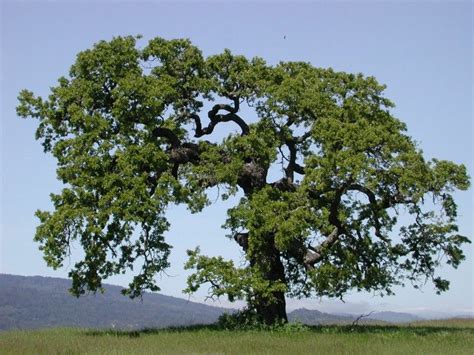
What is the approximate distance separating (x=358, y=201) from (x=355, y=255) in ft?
8.94

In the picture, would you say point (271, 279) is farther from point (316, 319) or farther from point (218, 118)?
point (316, 319)

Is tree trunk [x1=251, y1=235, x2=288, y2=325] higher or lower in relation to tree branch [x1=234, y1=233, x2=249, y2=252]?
lower

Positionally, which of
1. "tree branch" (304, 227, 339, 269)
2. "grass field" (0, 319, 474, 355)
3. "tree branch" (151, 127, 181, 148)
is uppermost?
"tree branch" (151, 127, 181, 148)

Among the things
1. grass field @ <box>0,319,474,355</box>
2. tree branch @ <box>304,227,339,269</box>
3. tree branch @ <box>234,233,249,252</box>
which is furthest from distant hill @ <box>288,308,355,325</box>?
tree branch @ <box>234,233,249,252</box>

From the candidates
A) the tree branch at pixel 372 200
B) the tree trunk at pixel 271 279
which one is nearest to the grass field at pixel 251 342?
the tree trunk at pixel 271 279

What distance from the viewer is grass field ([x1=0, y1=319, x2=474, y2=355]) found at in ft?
73.2

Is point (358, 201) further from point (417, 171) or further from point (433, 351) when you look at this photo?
point (433, 351)

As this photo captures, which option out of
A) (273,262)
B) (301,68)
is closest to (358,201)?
(273,262)

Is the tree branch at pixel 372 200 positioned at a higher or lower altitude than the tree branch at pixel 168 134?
lower

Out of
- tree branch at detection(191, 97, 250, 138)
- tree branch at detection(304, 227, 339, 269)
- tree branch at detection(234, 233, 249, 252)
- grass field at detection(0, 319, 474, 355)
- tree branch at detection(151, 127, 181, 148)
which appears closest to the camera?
grass field at detection(0, 319, 474, 355)

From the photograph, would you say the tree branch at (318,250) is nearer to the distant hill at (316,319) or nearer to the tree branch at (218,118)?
the distant hill at (316,319)

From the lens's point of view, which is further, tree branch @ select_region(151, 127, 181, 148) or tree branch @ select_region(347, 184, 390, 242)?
tree branch @ select_region(151, 127, 181, 148)

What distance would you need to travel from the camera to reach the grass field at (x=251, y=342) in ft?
73.2

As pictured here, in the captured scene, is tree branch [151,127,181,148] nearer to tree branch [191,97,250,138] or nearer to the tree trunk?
tree branch [191,97,250,138]
